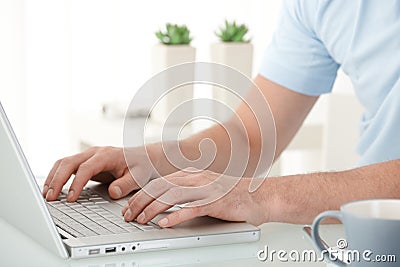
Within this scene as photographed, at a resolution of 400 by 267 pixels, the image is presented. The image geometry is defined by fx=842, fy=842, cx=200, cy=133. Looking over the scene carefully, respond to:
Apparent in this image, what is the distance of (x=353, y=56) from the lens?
1.47 metres

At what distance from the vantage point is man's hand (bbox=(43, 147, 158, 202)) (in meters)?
1.20

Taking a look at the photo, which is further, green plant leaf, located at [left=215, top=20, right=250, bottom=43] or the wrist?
green plant leaf, located at [left=215, top=20, right=250, bottom=43]

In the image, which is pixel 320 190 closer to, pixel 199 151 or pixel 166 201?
pixel 166 201

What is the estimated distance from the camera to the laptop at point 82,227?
0.94m

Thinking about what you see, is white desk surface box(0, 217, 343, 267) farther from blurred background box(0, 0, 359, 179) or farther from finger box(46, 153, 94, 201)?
blurred background box(0, 0, 359, 179)

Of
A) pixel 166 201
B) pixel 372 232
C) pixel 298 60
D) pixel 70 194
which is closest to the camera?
pixel 372 232

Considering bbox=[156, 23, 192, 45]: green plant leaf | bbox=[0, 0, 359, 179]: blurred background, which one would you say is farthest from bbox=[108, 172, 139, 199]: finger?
bbox=[0, 0, 359, 179]: blurred background

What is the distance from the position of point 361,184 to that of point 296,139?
1.44m

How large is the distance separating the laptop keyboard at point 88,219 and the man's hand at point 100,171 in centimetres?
2

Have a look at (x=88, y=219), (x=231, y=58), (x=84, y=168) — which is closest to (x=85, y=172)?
(x=84, y=168)

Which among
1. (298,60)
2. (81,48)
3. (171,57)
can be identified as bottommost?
(81,48)

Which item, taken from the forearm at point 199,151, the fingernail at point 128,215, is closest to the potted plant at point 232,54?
the forearm at point 199,151

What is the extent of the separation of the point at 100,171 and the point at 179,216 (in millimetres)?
255


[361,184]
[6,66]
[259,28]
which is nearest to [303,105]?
[361,184]
